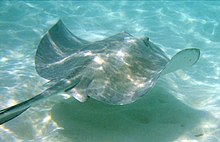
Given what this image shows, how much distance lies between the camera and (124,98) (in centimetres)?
439

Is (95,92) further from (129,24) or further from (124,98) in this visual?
(129,24)

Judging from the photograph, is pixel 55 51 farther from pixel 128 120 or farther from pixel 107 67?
pixel 128 120

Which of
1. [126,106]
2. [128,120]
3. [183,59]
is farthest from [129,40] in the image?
[128,120]

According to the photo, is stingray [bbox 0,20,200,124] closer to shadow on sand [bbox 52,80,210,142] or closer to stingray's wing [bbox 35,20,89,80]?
stingray's wing [bbox 35,20,89,80]

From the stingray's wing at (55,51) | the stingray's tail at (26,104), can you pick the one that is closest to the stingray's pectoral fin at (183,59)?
the stingray's tail at (26,104)

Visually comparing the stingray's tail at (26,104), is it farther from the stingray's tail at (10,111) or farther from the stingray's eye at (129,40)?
the stingray's eye at (129,40)

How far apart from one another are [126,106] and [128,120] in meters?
0.42

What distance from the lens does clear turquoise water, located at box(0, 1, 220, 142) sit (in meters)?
4.80

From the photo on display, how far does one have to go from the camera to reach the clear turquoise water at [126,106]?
480 centimetres

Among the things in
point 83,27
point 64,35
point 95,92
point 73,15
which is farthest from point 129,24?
point 95,92

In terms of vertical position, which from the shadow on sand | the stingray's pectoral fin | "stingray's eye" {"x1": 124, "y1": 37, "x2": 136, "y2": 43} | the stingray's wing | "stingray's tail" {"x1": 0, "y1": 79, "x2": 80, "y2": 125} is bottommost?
the shadow on sand

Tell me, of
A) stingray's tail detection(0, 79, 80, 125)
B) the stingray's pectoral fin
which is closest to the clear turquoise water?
stingray's tail detection(0, 79, 80, 125)

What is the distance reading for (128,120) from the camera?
5152 mm

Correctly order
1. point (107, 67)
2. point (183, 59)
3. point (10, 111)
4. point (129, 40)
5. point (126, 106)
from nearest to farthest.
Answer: point (10, 111) < point (183, 59) < point (107, 67) < point (126, 106) < point (129, 40)
